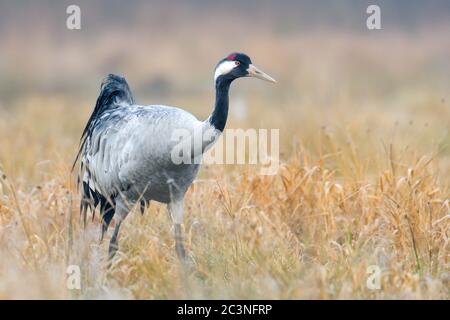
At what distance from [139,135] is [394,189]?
159cm

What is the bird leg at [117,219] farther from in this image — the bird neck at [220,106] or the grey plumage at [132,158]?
the bird neck at [220,106]

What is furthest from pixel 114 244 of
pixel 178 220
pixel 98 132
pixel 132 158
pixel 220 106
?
pixel 220 106

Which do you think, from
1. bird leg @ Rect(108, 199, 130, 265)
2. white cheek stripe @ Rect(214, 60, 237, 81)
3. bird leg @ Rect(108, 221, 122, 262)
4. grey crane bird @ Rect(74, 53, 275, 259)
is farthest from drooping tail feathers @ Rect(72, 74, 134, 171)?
white cheek stripe @ Rect(214, 60, 237, 81)

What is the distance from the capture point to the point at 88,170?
227 inches

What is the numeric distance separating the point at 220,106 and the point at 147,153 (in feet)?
1.57

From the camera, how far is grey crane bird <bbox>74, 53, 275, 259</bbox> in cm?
504

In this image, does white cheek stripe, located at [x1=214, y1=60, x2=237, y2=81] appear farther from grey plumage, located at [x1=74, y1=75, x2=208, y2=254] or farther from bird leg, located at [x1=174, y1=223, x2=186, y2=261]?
bird leg, located at [x1=174, y1=223, x2=186, y2=261]

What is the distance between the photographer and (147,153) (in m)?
5.09

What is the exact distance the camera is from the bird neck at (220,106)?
501 centimetres

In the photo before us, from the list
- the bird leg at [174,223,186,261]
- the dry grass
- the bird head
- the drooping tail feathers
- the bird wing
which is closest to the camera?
the dry grass

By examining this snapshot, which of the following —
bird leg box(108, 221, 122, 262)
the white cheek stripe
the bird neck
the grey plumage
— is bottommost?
bird leg box(108, 221, 122, 262)

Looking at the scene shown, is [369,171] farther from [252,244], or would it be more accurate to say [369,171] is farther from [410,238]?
[252,244]

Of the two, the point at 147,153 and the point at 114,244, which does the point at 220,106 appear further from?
the point at 114,244
